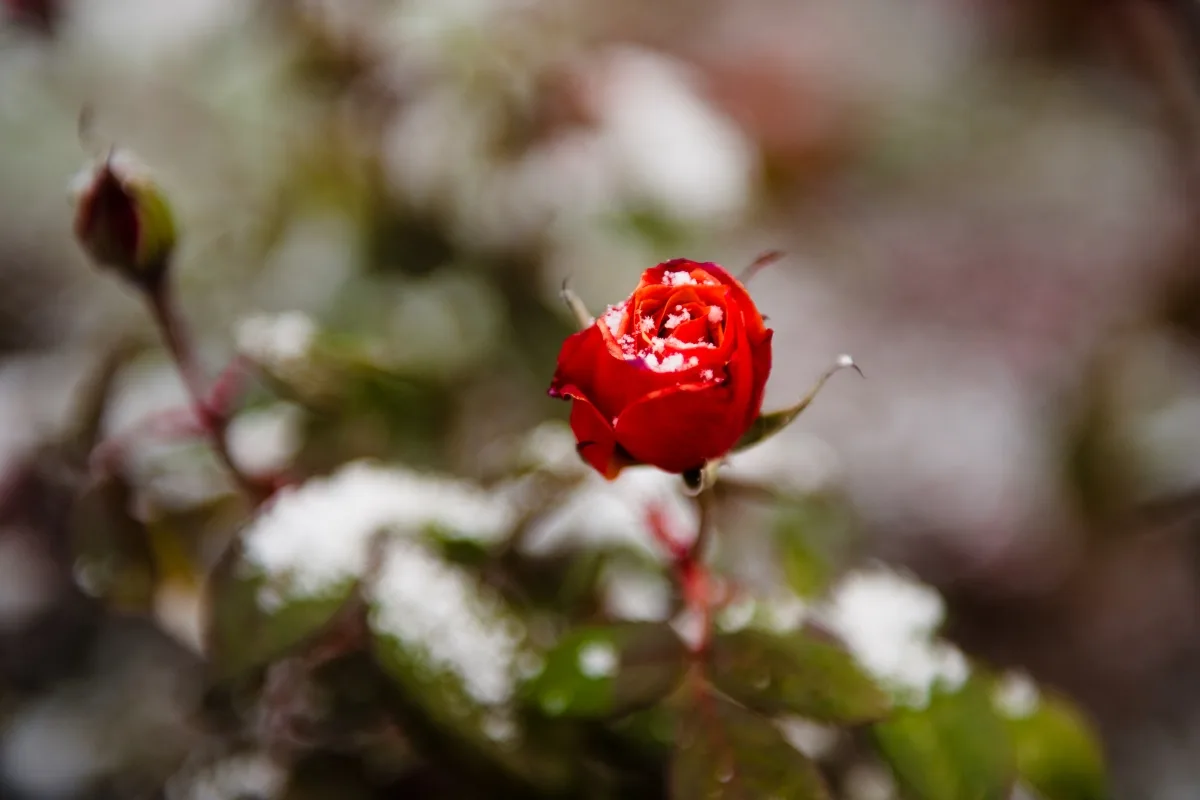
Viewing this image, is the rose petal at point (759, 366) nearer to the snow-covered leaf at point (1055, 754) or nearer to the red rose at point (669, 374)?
the red rose at point (669, 374)

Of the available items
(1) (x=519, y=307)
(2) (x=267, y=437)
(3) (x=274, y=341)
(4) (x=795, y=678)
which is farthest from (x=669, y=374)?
(1) (x=519, y=307)

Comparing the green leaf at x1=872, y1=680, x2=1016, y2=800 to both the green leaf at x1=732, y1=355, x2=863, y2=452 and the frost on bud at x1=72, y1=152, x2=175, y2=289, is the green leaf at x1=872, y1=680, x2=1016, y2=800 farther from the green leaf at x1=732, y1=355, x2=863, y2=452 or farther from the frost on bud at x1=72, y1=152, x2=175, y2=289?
the frost on bud at x1=72, y1=152, x2=175, y2=289

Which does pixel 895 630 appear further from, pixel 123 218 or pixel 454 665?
pixel 123 218

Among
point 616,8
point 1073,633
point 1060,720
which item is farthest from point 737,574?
point 616,8

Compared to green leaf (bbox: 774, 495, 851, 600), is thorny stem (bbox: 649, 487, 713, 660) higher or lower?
higher

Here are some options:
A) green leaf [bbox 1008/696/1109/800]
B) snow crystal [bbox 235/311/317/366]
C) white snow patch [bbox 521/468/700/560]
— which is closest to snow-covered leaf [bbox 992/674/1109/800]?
green leaf [bbox 1008/696/1109/800]
